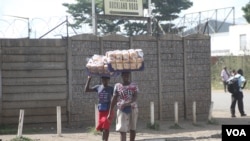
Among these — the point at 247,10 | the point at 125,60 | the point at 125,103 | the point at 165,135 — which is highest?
the point at 247,10

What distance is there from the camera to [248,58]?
116 feet

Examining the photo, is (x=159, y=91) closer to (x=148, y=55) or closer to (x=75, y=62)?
(x=148, y=55)

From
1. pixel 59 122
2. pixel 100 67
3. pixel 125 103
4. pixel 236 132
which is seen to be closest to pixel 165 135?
pixel 59 122

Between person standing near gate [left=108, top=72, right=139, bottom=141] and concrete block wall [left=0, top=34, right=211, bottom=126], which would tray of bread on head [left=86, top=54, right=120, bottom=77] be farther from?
concrete block wall [left=0, top=34, right=211, bottom=126]

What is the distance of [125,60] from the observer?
10.1 metres

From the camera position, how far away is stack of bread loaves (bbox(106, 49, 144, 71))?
32.7 ft

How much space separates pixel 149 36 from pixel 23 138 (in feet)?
16.9

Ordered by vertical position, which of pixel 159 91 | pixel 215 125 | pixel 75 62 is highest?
pixel 75 62

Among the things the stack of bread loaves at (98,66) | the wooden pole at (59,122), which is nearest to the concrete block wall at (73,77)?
the wooden pole at (59,122)

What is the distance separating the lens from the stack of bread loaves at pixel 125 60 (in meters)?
9.98

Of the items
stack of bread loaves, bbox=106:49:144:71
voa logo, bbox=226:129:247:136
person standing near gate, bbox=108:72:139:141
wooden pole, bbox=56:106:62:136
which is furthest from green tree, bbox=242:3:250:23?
voa logo, bbox=226:129:247:136

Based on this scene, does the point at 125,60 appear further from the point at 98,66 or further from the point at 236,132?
the point at 236,132

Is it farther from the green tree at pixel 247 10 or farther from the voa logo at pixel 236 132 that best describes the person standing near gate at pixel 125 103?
the green tree at pixel 247 10

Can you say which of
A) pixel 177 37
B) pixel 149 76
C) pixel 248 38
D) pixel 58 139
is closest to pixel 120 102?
pixel 58 139
